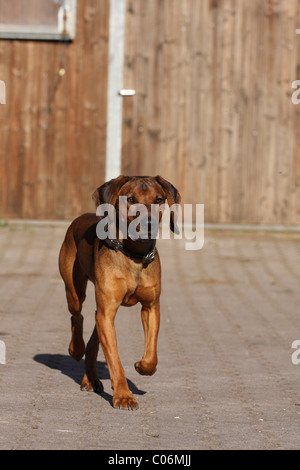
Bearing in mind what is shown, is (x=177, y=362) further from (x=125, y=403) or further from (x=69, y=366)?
(x=125, y=403)

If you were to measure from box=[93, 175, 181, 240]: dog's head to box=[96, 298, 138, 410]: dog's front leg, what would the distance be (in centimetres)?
52

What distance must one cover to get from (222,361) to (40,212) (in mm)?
7265

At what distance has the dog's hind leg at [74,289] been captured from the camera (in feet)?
21.1

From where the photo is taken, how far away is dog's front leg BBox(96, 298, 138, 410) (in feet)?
18.0

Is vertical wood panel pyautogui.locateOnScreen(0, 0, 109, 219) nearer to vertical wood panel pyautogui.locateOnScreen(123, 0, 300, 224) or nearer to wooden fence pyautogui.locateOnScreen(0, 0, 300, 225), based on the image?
wooden fence pyautogui.locateOnScreen(0, 0, 300, 225)

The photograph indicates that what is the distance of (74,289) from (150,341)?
37.0 inches

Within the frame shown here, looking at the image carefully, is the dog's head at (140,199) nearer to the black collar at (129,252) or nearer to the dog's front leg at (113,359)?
the black collar at (129,252)

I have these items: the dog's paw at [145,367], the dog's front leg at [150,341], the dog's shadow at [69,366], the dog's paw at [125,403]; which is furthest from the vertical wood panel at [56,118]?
the dog's paw at [125,403]

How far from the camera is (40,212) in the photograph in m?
13.9

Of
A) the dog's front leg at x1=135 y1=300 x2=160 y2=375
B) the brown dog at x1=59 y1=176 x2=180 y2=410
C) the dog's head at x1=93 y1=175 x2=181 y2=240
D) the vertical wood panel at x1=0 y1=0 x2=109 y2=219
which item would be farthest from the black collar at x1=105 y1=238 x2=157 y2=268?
the vertical wood panel at x1=0 y1=0 x2=109 y2=219

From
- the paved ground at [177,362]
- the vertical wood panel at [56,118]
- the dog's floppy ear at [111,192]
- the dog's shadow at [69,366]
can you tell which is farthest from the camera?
the vertical wood panel at [56,118]

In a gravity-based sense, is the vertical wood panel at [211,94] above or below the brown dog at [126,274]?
above

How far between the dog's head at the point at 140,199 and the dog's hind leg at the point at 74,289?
890 mm

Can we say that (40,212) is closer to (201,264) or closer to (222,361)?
(201,264)
